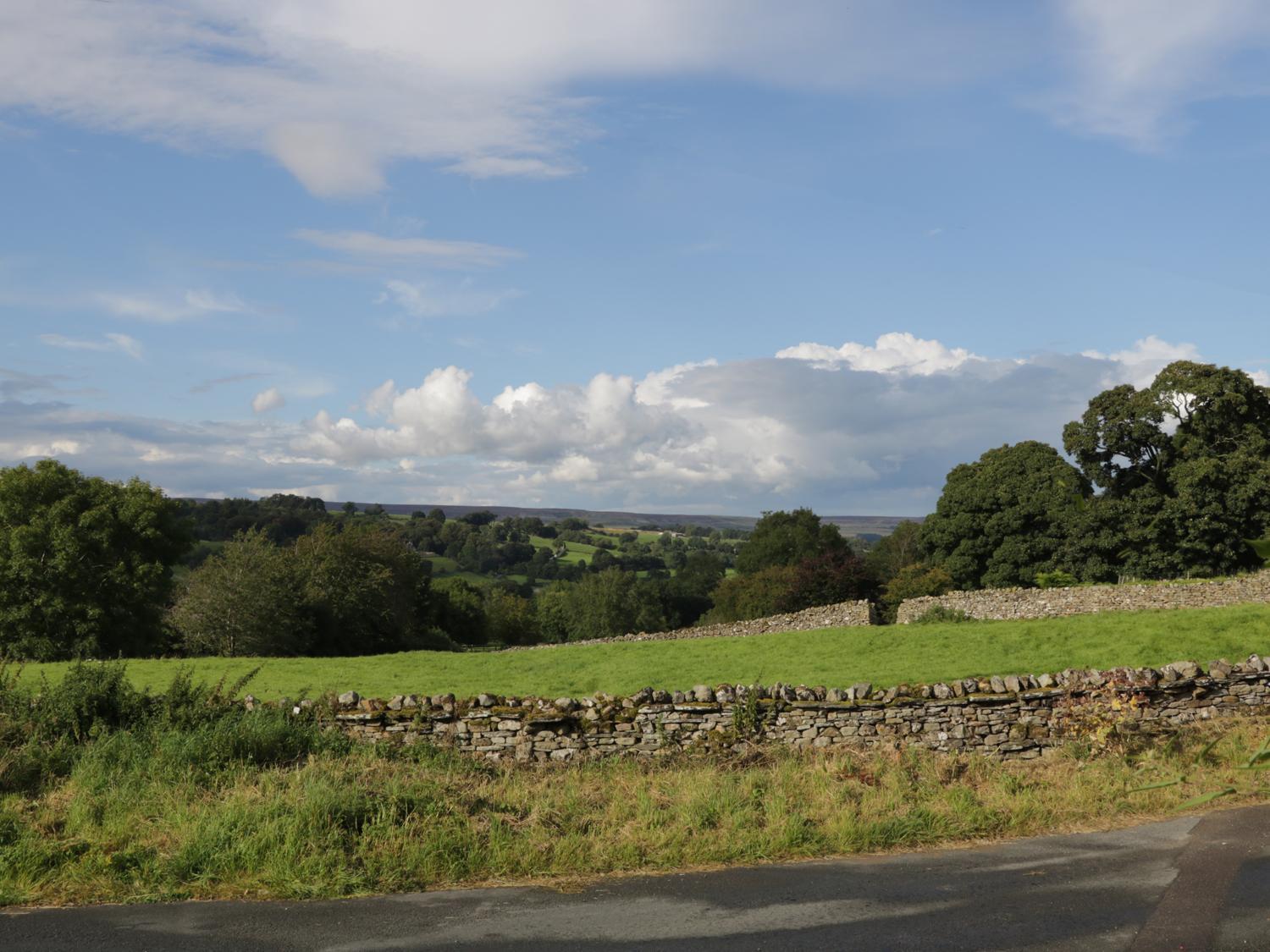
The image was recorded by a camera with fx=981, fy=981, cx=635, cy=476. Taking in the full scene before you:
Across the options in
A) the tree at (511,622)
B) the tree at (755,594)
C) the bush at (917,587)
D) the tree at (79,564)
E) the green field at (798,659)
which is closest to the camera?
the green field at (798,659)

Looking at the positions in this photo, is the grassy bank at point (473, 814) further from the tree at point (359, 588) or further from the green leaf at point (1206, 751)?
the tree at point (359, 588)

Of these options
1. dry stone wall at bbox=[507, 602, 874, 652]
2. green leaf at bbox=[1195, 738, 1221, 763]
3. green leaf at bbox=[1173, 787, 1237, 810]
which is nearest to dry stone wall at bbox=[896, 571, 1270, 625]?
dry stone wall at bbox=[507, 602, 874, 652]

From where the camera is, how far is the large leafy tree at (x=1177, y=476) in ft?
144

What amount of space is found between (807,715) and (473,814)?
569cm

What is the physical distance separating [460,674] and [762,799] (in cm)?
1738

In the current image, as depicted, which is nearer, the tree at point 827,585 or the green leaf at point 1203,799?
the green leaf at point 1203,799

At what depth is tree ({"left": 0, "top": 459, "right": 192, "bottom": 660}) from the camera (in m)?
37.4

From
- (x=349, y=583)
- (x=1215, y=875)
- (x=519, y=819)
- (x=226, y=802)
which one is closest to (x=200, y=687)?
(x=226, y=802)

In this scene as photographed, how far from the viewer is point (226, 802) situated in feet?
30.9

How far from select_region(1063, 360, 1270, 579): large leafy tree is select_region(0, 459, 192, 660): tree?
42328 mm

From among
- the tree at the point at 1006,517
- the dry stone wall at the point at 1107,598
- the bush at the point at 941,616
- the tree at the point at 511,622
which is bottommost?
the tree at the point at 511,622

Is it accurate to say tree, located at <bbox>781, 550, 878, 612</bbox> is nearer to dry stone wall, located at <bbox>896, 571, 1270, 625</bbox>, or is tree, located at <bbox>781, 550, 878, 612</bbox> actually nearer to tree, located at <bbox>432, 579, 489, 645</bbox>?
dry stone wall, located at <bbox>896, 571, 1270, 625</bbox>

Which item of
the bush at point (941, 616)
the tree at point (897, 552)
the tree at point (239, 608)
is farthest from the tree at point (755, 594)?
the tree at point (239, 608)

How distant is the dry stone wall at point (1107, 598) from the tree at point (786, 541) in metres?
37.7
